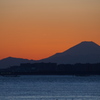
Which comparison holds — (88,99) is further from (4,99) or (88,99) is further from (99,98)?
(4,99)

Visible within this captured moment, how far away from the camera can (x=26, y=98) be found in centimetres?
8550

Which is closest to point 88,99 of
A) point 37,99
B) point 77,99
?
point 77,99

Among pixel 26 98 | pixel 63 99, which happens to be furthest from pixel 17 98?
pixel 63 99

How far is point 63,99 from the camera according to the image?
82.4 meters

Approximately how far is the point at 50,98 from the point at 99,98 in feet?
21.4

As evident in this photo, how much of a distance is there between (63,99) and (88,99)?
324 cm

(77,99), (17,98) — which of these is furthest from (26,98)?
(77,99)

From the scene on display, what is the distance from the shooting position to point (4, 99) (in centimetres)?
8250

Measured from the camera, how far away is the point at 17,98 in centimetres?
8544

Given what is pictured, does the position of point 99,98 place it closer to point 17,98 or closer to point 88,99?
point 88,99

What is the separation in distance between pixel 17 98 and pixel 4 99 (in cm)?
332

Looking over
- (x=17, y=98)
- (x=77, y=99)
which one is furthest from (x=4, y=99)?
(x=77, y=99)

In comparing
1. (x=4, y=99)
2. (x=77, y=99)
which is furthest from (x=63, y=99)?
(x=4, y=99)

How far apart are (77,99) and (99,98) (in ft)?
10.4
